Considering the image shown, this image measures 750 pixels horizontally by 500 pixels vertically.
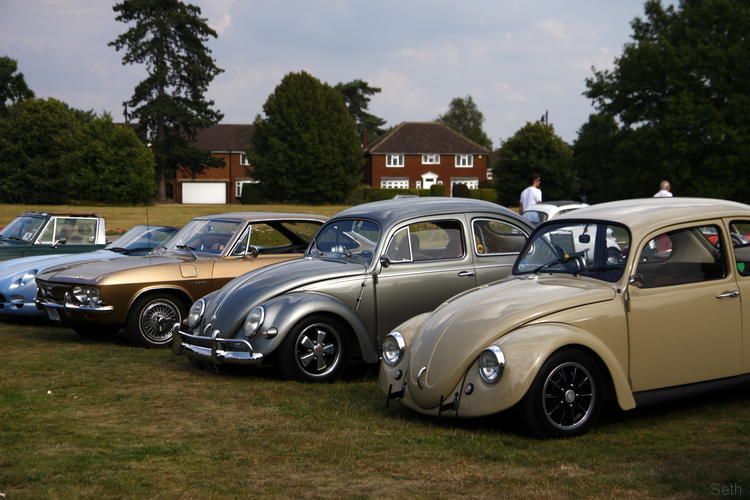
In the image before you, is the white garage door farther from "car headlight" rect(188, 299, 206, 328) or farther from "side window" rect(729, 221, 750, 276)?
"side window" rect(729, 221, 750, 276)

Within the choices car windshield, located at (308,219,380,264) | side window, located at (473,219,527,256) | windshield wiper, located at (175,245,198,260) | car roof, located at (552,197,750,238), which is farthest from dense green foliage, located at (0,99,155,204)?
car roof, located at (552,197,750,238)

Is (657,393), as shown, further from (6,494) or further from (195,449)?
(6,494)

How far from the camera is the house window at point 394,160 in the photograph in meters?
93.1

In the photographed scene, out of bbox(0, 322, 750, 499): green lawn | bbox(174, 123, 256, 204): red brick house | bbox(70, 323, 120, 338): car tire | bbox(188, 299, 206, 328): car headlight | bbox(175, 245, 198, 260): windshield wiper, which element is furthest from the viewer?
bbox(174, 123, 256, 204): red brick house

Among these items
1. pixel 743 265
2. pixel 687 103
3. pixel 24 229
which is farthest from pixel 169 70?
pixel 743 265

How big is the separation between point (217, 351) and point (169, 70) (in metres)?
64.3

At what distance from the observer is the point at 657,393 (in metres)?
6.72

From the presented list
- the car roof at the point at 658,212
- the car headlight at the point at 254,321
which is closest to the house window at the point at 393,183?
the car headlight at the point at 254,321

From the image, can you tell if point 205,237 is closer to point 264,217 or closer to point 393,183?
point 264,217

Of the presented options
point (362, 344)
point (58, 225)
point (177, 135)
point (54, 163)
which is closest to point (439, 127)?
point (177, 135)

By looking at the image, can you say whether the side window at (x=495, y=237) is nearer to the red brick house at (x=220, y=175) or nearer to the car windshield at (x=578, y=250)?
the car windshield at (x=578, y=250)

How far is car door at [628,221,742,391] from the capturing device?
671 cm

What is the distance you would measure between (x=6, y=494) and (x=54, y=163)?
63.0 metres

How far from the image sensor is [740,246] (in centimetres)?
733
